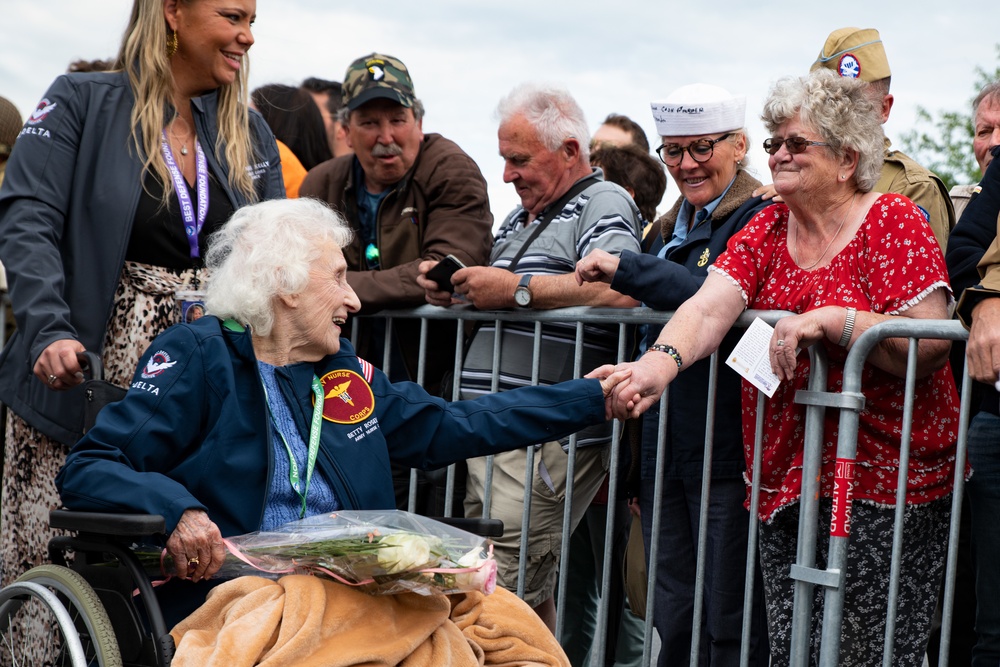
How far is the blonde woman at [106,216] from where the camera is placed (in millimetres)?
3695

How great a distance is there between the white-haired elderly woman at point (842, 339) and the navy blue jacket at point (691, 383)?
5.6 inches

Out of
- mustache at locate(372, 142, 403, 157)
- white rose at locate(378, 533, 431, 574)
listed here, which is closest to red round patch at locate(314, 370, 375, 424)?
white rose at locate(378, 533, 431, 574)

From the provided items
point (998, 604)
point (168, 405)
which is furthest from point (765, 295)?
point (168, 405)

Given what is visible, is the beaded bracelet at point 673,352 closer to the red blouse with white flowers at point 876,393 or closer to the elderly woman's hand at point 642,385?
the elderly woman's hand at point 642,385

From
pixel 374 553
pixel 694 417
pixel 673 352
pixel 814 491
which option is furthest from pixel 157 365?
pixel 814 491

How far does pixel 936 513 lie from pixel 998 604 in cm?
34

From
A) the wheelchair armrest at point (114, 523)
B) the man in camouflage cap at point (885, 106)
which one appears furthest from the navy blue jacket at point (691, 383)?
the wheelchair armrest at point (114, 523)

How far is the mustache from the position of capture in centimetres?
484

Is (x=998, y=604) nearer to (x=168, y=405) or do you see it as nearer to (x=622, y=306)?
(x=622, y=306)

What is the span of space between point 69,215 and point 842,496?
8.37 ft

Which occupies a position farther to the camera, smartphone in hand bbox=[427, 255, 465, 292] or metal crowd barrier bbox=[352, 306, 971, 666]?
smartphone in hand bbox=[427, 255, 465, 292]

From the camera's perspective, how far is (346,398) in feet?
10.7

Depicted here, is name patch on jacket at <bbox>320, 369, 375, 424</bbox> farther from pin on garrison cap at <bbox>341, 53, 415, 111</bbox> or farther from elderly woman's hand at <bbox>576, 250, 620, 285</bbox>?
pin on garrison cap at <bbox>341, 53, 415, 111</bbox>

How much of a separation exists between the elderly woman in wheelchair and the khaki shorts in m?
0.86
